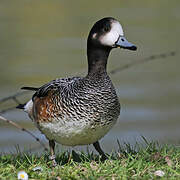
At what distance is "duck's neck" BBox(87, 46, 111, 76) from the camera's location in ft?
17.0

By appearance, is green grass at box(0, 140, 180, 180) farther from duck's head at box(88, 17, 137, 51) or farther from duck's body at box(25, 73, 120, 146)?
duck's head at box(88, 17, 137, 51)

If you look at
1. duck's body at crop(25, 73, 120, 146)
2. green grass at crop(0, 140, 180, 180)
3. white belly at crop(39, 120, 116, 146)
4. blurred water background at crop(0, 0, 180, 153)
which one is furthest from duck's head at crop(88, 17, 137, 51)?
blurred water background at crop(0, 0, 180, 153)

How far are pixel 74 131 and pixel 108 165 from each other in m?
0.45

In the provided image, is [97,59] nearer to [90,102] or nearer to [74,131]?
[90,102]

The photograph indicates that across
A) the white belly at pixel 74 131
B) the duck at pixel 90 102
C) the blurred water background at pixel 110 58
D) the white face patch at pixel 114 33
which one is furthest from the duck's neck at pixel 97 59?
the blurred water background at pixel 110 58

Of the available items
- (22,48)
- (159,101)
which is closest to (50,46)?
(22,48)

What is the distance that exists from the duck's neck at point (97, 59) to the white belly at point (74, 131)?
53 centimetres

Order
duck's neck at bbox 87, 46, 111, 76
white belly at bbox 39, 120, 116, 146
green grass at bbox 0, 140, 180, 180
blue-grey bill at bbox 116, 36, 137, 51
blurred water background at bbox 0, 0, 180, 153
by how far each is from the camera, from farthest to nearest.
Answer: blurred water background at bbox 0, 0, 180, 153 < duck's neck at bbox 87, 46, 111, 76 < white belly at bbox 39, 120, 116, 146 < blue-grey bill at bbox 116, 36, 137, 51 < green grass at bbox 0, 140, 180, 180

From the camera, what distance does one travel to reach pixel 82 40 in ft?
46.3

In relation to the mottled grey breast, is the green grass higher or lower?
lower

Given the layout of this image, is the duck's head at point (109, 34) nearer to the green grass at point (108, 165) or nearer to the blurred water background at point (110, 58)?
the green grass at point (108, 165)

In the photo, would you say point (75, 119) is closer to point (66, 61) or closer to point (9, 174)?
point (9, 174)

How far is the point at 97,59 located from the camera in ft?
17.2

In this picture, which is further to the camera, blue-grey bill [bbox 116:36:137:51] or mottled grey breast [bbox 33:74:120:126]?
mottled grey breast [bbox 33:74:120:126]
